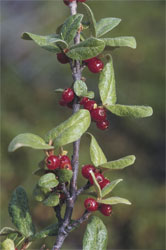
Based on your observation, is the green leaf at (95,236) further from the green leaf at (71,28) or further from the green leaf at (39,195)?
the green leaf at (71,28)

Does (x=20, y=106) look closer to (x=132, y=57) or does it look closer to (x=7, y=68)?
(x=7, y=68)

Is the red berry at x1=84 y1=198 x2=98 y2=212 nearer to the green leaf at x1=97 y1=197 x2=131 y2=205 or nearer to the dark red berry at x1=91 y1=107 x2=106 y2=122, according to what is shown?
the green leaf at x1=97 y1=197 x2=131 y2=205

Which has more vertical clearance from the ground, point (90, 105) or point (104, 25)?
point (104, 25)

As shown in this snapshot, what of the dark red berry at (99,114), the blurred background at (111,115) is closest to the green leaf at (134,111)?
the dark red berry at (99,114)

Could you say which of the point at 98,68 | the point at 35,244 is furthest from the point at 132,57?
the point at 98,68

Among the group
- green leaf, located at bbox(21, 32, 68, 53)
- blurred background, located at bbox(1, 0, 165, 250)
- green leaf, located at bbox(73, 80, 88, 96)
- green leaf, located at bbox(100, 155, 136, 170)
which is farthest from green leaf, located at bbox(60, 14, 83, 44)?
blurred background, located at bbox(1, 0, 165, 250)

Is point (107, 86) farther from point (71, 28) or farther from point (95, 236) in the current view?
point (95, 236)

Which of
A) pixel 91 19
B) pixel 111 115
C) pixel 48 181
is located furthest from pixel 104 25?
pixel 111 115
